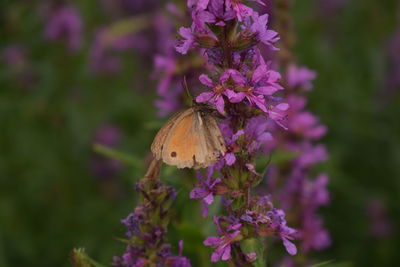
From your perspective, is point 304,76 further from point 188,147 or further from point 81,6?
point 81,6

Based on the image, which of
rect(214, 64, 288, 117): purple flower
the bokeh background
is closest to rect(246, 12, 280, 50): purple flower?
rect(214, 64, 288, 117): purple flower

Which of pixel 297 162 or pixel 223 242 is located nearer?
pixel 223 242

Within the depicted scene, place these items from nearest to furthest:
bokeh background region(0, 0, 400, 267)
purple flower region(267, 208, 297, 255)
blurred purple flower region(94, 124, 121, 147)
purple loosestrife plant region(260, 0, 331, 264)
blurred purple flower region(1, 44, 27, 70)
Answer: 1. purple flower region(267, 208, 297, 255)
2. purple loosestrife plant region(260, 0, 331, 264)
3. bokeh background region(0, 0, 400, 267)
4. blurred purple flower region(1, 44, 27, 70)
5. blurred purple flower region(94, 124, 121, 147)

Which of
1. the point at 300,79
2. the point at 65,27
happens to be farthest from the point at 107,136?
the point at 300,79

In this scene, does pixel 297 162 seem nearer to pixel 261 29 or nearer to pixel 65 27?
pixel 261 29

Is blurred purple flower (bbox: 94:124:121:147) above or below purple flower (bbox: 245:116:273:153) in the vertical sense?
above

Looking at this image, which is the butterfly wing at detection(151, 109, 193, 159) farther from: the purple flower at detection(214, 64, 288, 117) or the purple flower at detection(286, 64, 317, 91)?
the purple flower at detection(286, 64, 317, 91)

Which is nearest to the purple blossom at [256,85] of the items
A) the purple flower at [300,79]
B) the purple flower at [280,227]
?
the purple flower at [280,227]
